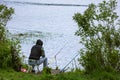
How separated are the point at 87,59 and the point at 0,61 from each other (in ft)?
8.36

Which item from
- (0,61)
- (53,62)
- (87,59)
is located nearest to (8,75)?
(0,61)

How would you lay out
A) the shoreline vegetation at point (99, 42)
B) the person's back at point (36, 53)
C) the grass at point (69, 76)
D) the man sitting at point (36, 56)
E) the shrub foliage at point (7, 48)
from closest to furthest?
the grass at point (69, 76) < the shoreline vegetation at point (99, 42) < the shrub foliage at point (7, 48) < the man sitting at point (36, 56) < the person's back at point (36, 53)

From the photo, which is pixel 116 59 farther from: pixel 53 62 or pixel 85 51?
pixel 53 62

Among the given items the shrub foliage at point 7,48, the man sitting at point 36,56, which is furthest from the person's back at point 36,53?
the shrub foliage at point 7,48

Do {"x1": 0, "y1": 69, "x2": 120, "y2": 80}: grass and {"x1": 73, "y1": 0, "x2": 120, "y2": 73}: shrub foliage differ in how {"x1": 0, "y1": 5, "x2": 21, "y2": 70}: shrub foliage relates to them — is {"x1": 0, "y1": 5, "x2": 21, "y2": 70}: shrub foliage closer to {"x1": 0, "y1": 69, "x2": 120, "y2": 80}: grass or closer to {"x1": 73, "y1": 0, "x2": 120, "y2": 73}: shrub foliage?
{"x1": 0, "y1": 69, "x2": 120, "y2": 80}: grass

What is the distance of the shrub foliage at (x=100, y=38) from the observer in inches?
342

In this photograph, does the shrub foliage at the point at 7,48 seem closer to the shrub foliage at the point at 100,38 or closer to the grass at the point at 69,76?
the grass at the point at 69,76

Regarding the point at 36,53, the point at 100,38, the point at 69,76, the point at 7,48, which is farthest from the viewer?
the point at 36,53

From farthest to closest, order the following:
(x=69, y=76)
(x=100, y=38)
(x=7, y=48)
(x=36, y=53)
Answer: (x=36, y=53) < (x=7, y=48) < (x=100, y=38) < (x=69, y=76)

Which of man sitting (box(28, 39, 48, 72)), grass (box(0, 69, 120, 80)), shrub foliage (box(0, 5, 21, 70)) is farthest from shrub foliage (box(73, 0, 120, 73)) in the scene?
man sitting (box(28, 39, 48, 72))

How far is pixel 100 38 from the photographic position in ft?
28.6

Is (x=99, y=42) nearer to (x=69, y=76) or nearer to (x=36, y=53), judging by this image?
(x=69, y=76)

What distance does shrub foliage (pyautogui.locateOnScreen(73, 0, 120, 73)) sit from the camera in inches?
342

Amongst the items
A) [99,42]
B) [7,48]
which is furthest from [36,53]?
[99,42]
